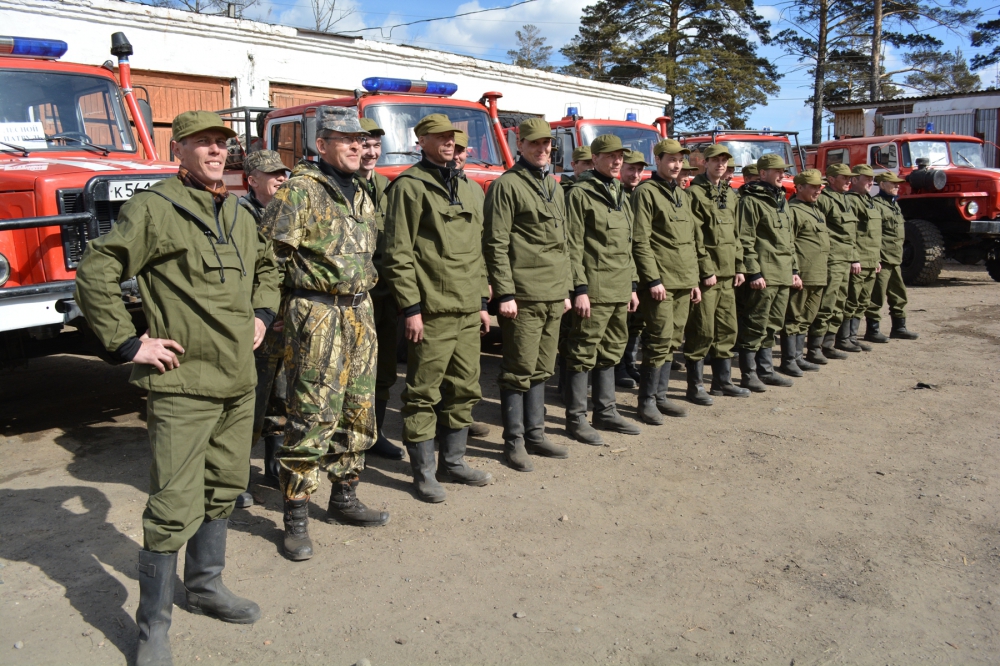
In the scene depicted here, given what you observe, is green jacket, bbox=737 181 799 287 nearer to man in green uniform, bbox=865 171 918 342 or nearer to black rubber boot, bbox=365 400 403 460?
man in green uniform, bbox=865 171 918 342

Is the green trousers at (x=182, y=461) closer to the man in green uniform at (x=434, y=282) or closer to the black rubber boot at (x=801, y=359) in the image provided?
the man in green uniform at (x=434, y=282)

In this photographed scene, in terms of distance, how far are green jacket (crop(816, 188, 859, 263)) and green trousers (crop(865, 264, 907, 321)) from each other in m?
1.05

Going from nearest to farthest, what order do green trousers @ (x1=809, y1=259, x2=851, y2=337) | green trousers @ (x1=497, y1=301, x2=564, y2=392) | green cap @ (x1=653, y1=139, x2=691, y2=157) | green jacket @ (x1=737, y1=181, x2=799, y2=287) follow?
green trousers @ (x1=497, y1=301, x2=564, y2=392)
green cap @ (x1=653, y1=139, x2=691, y2=157)
green jacket @ (x1=737, y1=181, x2=799, y2=287)
green trousers @ (x1=809, y1=259, x2=851, y2=337)

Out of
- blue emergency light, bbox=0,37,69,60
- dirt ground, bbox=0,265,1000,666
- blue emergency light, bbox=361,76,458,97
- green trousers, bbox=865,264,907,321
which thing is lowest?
dirt ground, bbox=0,265,1000,666

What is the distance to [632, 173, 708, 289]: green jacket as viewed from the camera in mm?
6207

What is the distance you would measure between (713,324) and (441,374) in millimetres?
3040

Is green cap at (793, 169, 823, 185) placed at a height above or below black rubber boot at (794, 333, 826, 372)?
above

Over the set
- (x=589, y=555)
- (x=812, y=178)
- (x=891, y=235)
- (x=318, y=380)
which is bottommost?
(x=589, y=555)

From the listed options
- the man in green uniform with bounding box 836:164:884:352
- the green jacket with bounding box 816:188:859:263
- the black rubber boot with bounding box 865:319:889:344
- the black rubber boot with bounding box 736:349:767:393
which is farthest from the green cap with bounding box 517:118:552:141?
the black rubber boot with bounding box 865:319:889:344

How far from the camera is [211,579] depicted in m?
3.32

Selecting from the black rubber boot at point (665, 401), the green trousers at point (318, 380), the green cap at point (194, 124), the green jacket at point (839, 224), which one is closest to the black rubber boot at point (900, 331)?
the green jacket at point (839, 224)

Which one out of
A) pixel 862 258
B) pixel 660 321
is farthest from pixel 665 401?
pixel 862 258

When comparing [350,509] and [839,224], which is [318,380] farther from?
[839,224]

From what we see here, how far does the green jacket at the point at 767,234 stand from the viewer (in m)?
7.35
